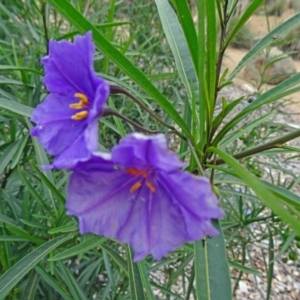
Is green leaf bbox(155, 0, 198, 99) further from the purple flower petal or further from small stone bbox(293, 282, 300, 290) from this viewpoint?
small stone bbox(293, 282, 300, 290)

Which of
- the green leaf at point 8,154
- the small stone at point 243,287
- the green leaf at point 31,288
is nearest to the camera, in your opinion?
the green leaf at point 31,288

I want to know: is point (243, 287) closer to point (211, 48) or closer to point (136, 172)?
point (211, 48)

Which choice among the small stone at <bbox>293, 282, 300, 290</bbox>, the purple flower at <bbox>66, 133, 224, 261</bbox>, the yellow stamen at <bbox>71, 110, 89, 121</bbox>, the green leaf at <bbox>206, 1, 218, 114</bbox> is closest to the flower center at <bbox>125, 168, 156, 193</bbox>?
the purple flower at <bbox>66, 133, 224, 261</bbox>

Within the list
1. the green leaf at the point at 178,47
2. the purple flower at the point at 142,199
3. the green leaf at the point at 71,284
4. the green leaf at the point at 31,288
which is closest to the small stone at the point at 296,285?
the green leaf at the point at 71,284

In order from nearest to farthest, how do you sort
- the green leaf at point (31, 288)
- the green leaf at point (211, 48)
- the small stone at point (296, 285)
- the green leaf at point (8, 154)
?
the green leaf at point (211, 48), the green leaf at point (31, 288), the green leaf at point (8, 154), the small stone at point (296, 285)

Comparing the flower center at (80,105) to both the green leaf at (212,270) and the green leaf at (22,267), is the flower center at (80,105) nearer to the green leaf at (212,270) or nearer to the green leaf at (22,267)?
Result: the green leaf at (212,270)

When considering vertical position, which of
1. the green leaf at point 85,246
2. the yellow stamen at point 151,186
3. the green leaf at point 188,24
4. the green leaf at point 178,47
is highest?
the green leaf at point 188,24

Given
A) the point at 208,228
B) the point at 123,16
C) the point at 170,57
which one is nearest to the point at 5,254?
the point at 208,228
